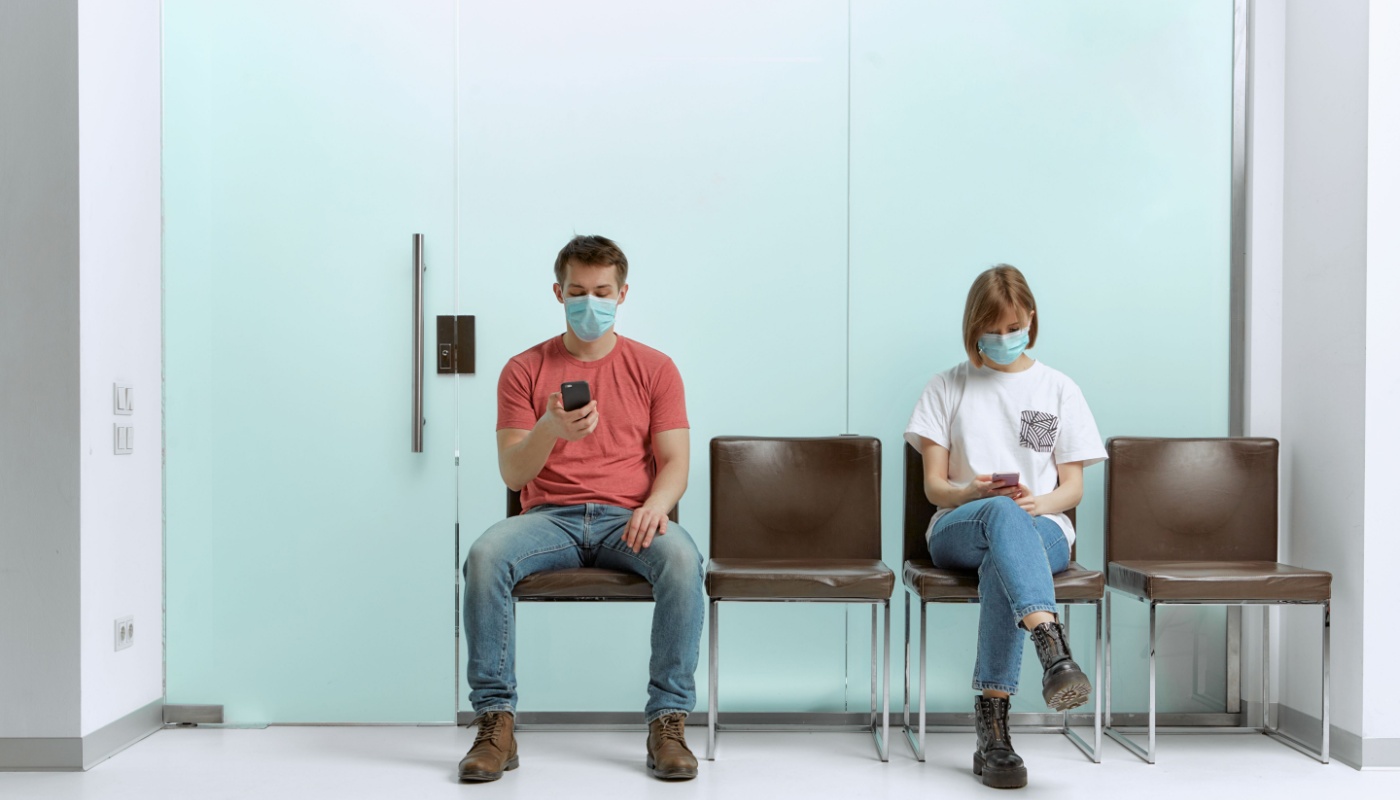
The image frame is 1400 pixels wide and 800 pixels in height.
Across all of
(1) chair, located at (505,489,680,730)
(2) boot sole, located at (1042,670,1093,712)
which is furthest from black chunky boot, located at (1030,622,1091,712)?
(1) chair, located at (505,489,680,730)

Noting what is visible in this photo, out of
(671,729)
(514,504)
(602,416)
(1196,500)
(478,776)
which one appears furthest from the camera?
(1196,500)

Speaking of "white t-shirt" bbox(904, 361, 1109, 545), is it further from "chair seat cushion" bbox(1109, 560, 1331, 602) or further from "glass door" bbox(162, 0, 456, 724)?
"glass door" bbox(162, 0, 456, 724)

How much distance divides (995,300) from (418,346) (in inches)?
64.1

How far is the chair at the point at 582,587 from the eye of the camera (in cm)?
258

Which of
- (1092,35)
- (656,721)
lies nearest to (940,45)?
(1092,35)

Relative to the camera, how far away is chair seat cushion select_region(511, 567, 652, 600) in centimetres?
258

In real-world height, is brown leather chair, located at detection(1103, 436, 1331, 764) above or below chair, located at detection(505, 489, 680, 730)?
above

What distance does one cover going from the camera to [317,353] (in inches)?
123

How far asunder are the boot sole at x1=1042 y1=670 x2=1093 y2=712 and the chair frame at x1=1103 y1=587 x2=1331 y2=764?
500 millimetres

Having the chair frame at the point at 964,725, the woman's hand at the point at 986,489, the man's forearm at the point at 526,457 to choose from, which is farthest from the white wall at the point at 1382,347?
the man's forearm at the point at 526,457

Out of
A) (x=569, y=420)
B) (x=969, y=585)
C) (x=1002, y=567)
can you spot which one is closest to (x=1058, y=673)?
(x=1002, y=567)

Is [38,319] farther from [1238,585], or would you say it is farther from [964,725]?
[1238,585]

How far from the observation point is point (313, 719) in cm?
312

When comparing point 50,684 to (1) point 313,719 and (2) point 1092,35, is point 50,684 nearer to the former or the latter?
(1) point 313,719
